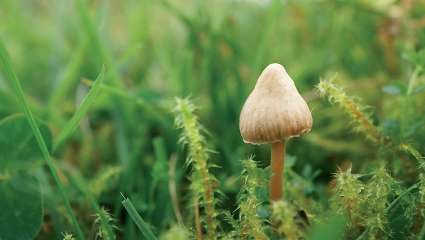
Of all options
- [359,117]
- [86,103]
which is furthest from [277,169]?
[86,103]

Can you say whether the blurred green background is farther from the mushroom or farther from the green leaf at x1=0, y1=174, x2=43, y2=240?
the mushroom

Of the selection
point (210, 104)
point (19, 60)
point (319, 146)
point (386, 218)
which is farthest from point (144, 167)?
point (19, 60)

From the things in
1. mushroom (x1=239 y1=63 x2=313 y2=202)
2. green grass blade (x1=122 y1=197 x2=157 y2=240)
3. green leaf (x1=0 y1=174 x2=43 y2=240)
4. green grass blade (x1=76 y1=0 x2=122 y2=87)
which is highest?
green grass blade (x1=76 y1=0 x2=122 y2=87)

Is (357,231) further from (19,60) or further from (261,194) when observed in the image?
(19,60)

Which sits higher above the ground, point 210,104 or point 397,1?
point 397,1

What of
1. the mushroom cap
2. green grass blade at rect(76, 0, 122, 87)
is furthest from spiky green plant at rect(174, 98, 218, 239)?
green grass blade at rect(76, 0, 122, 87)
